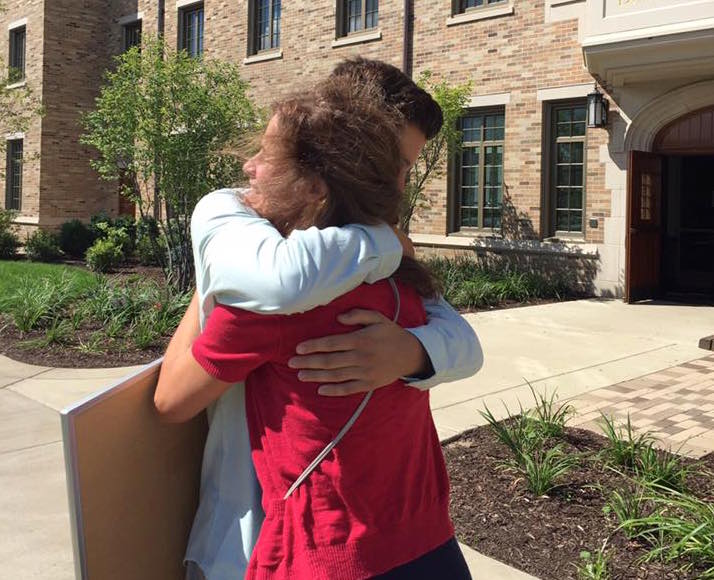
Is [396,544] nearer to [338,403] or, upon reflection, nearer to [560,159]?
[338,403]

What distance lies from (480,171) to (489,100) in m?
1.30

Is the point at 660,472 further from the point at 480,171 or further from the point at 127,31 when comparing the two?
the point at 127,31

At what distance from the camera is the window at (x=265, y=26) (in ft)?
59.0

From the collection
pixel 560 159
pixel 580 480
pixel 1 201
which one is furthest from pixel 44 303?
pixel 1 201

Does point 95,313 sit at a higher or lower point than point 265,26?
lower

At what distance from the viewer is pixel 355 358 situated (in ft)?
4.22

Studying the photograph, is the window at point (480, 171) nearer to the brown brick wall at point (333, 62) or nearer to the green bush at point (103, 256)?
the brown brick wall at point (333, 62)

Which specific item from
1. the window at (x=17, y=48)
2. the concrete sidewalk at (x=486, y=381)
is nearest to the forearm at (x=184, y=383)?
the concrete sidewalk at (x=486, y=381)

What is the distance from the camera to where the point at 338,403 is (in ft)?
4.28

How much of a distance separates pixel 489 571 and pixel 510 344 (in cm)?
542

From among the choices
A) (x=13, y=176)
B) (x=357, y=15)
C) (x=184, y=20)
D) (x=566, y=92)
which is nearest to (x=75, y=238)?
(x=13, y=176)

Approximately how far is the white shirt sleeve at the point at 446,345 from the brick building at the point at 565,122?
33.3 ft

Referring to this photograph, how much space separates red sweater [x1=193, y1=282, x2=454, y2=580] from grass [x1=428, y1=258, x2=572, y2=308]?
9640mm

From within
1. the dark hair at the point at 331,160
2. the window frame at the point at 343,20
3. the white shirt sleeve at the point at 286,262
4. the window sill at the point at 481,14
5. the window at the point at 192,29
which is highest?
the window at the point at 192,29
